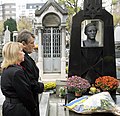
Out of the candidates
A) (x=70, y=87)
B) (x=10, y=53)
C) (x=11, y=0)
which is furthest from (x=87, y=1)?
(x=11, y=0)

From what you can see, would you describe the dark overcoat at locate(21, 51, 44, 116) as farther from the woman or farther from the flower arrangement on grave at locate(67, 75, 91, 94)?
the flower arrangement on grave at locate(67, 75, 91, 94)

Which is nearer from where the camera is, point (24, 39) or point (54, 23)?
point (24, 39)

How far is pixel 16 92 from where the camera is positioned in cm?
332

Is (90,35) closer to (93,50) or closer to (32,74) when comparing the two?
(93,50)

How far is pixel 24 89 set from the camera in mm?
3307

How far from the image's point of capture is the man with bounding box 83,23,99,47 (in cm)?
759

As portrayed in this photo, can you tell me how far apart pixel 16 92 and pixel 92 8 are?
489 cm

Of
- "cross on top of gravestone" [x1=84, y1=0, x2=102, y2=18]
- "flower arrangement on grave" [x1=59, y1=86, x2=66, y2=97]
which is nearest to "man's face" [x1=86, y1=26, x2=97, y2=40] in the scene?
"cross on top of gravestone" [x1=84, y1=0, x2=102, y2=18]

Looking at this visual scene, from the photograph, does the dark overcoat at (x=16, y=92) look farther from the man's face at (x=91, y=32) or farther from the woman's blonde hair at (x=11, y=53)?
A: the man's face at (x=91, y=32)

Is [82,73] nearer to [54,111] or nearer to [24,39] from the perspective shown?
[54,111]

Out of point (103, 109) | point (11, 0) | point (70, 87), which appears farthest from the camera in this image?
point (11, 0)

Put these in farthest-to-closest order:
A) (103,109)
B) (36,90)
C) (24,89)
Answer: (103,109) → (36,90) → (24,89)

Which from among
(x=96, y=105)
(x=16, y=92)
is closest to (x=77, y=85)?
(x=96, y=105)

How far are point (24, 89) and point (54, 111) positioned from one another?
4.14 meters
